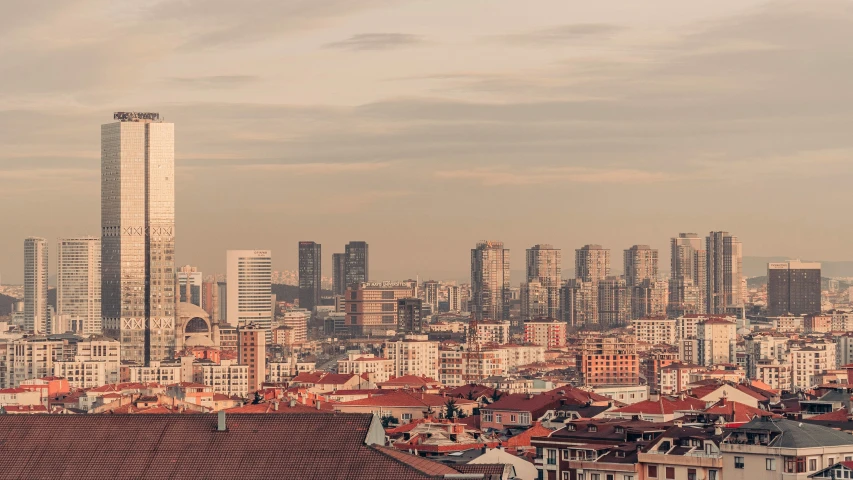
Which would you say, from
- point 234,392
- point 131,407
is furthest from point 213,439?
point 234,392

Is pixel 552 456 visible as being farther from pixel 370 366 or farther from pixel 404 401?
pixel 370 366

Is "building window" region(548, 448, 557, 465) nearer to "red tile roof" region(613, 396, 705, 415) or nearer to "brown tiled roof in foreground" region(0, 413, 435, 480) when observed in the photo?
"red tile roof" region(613, 396, 705, 415)

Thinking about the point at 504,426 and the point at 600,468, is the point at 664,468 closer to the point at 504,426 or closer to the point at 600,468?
the point at 600,468

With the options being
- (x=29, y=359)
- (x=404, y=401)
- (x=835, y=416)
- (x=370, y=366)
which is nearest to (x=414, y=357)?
(x=370, y=366)

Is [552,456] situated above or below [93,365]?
above

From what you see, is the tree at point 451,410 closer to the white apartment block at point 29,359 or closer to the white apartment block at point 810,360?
the white apartment block at point 810,360

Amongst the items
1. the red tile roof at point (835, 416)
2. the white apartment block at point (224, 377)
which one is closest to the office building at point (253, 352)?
the white apartment block at point (224, 377)

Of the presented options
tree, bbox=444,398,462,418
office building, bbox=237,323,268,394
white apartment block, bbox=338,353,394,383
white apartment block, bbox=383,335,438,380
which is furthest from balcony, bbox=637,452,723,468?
white apartment block, bbox=383,335,438,380
